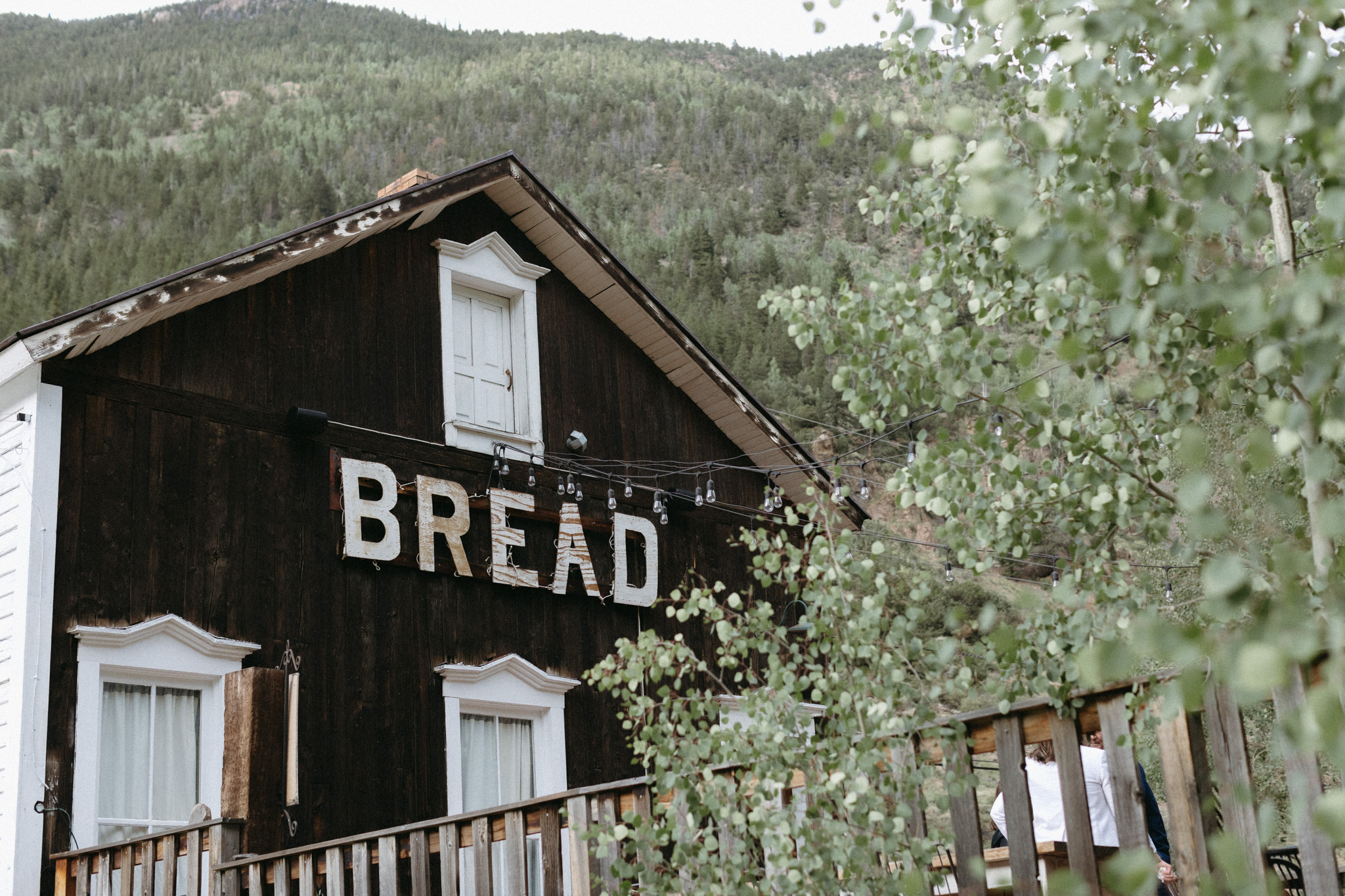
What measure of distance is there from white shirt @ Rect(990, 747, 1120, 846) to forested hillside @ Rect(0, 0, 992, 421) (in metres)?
33.0

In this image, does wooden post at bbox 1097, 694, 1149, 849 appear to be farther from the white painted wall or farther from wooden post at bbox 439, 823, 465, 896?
the white painted wall

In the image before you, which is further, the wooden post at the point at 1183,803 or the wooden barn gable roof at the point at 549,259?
the wooden barn gable roof at the point at 549,259

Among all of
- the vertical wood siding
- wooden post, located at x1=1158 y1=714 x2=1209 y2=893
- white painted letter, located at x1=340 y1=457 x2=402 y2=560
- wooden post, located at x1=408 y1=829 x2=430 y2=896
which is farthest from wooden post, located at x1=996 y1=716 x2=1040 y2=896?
white painted letter, located at x1=340 y1=457 x2=402 y2=560

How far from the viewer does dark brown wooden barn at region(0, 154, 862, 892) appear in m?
8.86

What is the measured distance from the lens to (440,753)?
34.7 feet

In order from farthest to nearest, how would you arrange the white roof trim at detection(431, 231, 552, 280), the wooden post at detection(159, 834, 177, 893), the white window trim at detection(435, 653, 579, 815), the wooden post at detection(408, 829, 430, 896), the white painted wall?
the white roof trim at detection(431, 231, 552, 280), the white window trim at detection(435, 653, 579, 815), the white painted wall, the wooden post at detection(159, 834, 177, 893), the wooden post at detection(408, 829, 430, 896)

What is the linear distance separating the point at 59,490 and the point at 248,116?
70643 millimetres

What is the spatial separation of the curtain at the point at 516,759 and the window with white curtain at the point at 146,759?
2.73 metres

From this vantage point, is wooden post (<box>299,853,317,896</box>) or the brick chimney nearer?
wooden post (<box>299,853,317,896</box>)

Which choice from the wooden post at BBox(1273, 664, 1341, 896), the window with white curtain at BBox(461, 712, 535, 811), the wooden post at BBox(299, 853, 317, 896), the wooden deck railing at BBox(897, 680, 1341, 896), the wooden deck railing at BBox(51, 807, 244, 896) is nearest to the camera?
the wooden post at BBox(1273, 664, 1341, 896)

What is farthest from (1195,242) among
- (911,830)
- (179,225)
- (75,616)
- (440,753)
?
(179,225)

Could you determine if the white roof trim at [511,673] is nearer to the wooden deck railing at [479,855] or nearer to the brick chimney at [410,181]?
the brick chimney at [410,181]

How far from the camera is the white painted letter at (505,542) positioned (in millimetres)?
11375

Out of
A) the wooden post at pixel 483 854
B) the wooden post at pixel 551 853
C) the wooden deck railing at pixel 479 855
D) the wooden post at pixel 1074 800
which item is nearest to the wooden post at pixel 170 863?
the wooden deck railing at pixel 479 855
